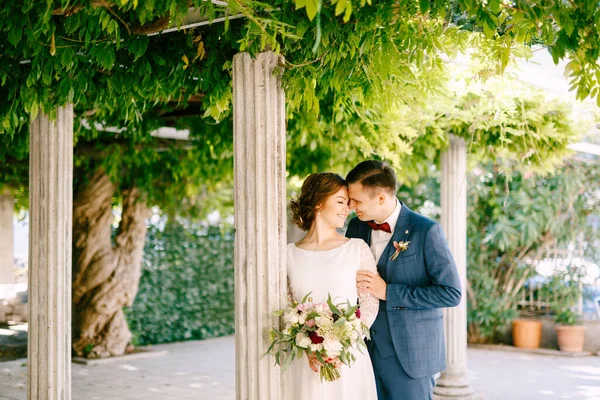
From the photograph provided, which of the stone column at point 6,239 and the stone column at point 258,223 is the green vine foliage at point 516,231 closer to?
the stone column at point 6,239

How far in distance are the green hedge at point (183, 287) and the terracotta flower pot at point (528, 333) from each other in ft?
15.0

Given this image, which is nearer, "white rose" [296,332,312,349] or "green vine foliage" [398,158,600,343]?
"white rose" [296,332,312,349]

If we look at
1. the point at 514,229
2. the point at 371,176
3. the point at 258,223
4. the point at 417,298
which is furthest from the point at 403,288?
the point at 514,229

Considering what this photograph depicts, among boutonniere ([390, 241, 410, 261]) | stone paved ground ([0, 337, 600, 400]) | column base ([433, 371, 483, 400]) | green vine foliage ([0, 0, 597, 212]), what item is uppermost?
green vine foliage ([0, 0, 597, 212])

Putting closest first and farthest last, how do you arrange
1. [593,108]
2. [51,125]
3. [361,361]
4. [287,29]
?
1. [287,29]
2. [361,361]
3. [51,125]
4. [593,108]

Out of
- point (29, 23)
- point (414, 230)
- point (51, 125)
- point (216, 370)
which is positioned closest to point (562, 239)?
point (216, 370)

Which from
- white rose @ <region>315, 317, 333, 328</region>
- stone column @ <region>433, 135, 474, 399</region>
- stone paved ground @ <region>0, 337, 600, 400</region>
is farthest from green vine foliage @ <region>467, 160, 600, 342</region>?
white rose @ <region>315, 317, 333, 328</region>

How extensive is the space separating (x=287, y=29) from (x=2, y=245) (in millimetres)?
9744

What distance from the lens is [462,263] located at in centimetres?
691

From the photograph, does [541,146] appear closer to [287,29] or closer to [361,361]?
[361,361]

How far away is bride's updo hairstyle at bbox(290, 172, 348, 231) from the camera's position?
397cm

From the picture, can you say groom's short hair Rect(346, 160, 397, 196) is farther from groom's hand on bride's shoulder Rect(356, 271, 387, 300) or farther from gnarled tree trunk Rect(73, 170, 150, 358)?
gnarled tree trunk Rect(73, 170, 150, 358)

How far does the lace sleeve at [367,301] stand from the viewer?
3961 mm

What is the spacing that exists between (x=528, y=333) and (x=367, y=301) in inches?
305
